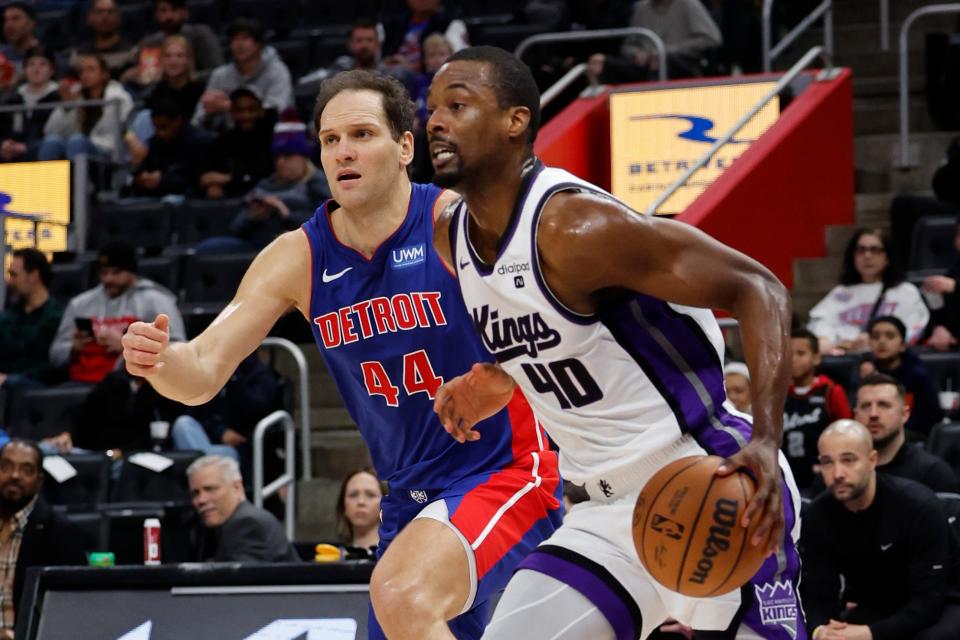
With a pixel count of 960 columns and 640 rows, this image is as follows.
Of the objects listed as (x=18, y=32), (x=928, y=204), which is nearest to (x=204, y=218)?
(x=18, y=32)

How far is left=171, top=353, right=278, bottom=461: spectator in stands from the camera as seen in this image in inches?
407

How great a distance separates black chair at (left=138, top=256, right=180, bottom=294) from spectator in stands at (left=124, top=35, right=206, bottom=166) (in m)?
2.01

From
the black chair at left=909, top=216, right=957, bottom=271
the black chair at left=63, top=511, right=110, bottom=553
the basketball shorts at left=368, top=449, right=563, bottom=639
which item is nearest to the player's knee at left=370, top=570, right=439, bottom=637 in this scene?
the basketball shorts at left=368, top=449, right=563, bottom=639

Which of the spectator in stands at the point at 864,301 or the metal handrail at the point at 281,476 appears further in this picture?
the spectator in stands at the point at 864,301

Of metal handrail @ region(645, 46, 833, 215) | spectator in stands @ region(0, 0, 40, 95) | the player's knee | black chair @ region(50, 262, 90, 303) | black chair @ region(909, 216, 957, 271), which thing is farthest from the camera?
spectator in stands @ region(0, 0, 40, 95)

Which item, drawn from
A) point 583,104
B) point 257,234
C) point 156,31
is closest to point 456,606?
point 257,234

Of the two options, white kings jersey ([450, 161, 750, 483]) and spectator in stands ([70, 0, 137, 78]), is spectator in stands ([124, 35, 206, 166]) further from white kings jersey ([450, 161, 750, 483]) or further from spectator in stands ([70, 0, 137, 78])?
white kings jersey ([450, 161, 750, 483])

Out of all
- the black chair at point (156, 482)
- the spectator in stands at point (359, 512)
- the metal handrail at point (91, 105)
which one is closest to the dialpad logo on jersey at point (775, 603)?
the spectator in stands at point (359, 512)

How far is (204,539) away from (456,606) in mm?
4720

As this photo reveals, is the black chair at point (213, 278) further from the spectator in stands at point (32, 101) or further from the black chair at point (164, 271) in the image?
the spectator in stands at point (32, 101)

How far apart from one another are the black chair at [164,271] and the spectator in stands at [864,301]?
483 cm

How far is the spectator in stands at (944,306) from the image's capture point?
10.0m

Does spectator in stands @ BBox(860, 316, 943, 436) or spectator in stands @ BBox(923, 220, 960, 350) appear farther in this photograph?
spectator in stands @ BBox(923, 220, 960, 350)

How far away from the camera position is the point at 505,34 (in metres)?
14.0
